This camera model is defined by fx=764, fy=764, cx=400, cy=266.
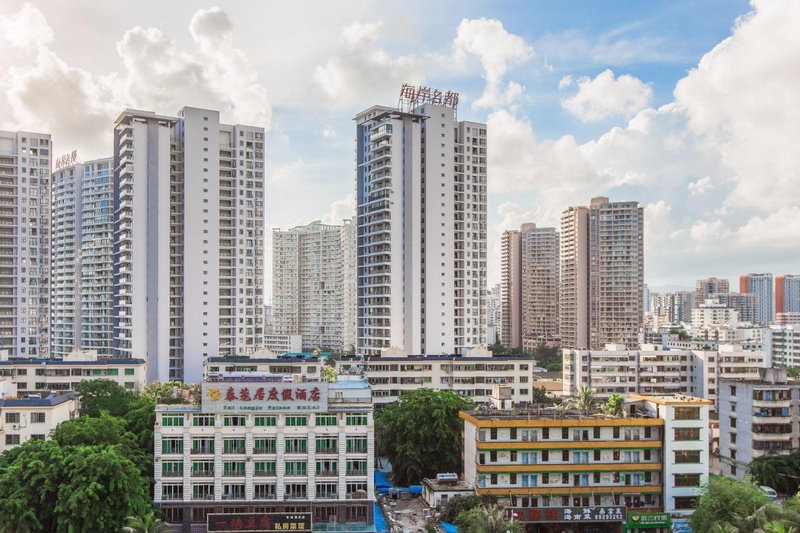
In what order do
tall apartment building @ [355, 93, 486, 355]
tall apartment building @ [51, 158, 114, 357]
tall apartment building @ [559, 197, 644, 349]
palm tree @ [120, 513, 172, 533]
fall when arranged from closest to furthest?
palm tree @ [120, 513, 172, 533] → tall apartment building @ [355, 93, 486, 355] → tall apartment building @ [51, 158, 114, 357] → tall apartment building @ [559, 197, 644, 349]

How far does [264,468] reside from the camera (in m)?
43.2

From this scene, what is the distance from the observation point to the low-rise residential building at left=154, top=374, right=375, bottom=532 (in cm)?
4253

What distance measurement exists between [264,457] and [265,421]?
6.55 feet

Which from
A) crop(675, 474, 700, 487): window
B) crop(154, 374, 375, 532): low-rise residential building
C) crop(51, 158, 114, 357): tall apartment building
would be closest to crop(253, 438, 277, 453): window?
crop(154, 374, 375, 532): low-rise residential building

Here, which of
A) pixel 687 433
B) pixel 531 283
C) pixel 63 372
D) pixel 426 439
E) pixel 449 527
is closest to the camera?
pixel 449 527

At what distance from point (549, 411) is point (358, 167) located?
168 ft

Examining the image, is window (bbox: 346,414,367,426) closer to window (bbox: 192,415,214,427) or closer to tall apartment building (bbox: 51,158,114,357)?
window (bbox: 192,415,214,427)

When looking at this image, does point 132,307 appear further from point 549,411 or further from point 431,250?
point 549,411

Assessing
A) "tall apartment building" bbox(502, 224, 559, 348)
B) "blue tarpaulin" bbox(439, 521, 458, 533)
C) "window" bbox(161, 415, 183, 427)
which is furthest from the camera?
"tall apartment building" bbox(502, 224, 559, 348)

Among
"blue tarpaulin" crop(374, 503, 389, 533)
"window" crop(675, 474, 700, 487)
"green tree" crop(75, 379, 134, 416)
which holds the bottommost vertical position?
"blue tarpaulin" crop(374, 503, 389, 533)

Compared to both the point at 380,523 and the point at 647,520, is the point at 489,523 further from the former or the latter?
the point at 647,520

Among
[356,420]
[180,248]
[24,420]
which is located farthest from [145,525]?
[180,248]

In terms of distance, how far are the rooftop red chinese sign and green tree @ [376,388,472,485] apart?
1251 centimetres

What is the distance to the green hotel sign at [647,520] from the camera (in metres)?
43.5
